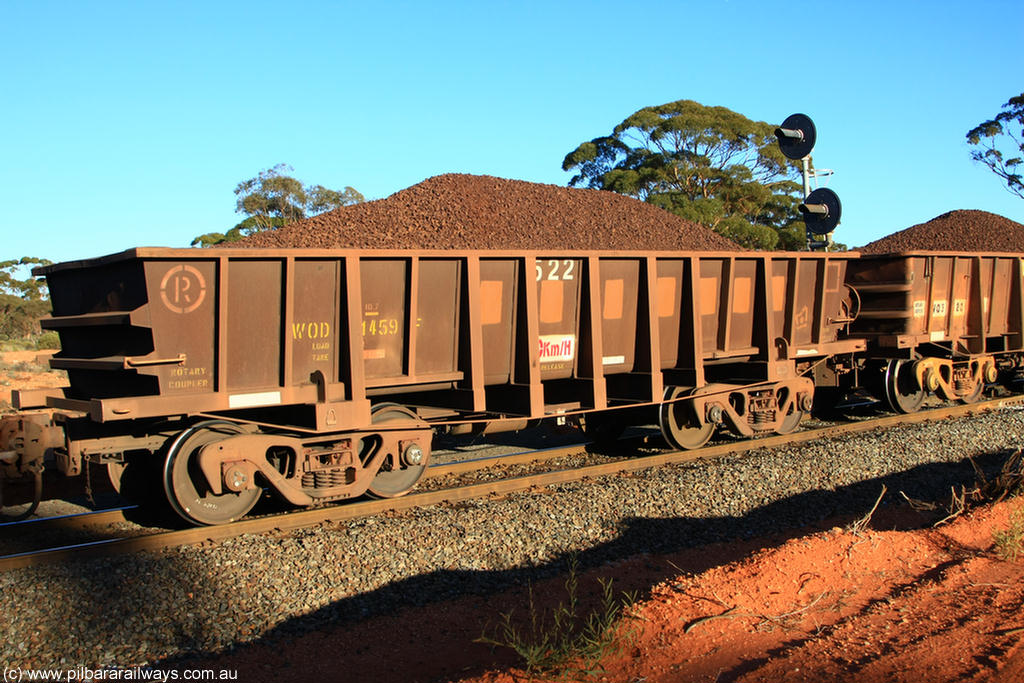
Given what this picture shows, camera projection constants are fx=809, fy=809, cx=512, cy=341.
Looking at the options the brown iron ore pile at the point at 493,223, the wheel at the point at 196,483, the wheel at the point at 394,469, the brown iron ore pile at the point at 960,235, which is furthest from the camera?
the brown iron ore pile at the point at 960,235

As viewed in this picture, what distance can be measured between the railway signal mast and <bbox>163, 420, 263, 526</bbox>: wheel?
415 inches

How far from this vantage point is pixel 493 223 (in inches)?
1064

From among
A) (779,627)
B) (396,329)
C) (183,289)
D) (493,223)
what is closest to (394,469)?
(396,329)

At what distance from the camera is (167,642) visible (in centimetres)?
523

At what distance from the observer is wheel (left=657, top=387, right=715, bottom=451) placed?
10648 mm

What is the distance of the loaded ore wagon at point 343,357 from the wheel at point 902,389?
410cm

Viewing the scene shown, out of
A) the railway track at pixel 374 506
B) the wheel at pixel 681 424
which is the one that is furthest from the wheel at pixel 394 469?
the wheel at pixel 681 424

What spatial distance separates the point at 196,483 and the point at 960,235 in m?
40.6

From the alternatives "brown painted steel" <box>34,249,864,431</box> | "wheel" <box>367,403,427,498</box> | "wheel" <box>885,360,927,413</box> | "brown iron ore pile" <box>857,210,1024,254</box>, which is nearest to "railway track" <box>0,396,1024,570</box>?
"wheel" <box>367,403,427,498</box>

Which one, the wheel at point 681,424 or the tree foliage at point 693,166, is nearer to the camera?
the wheel at point 681,424

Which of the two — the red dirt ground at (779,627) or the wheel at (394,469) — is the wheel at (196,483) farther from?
the red dirt ground at (779,627)

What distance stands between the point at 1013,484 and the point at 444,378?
18.7ft

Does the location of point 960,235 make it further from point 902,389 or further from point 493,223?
point 902,389

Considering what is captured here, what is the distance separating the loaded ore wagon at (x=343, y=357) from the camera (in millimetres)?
7113
